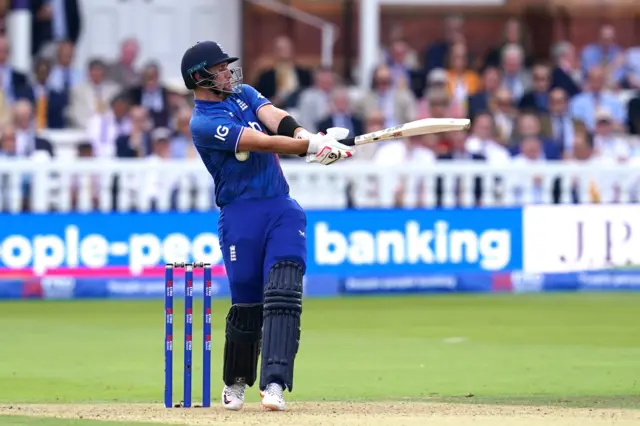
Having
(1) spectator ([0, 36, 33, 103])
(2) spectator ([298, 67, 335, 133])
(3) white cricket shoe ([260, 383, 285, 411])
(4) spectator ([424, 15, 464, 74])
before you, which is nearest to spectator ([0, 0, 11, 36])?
(1) spectator ([0, 36, 33, 103])

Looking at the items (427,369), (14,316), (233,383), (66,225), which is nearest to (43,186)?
(66,225)

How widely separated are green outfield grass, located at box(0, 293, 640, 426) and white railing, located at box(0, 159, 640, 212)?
3.87ft

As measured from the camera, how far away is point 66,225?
17984 mm

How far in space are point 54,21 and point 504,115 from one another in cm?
620

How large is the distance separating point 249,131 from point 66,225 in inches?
349

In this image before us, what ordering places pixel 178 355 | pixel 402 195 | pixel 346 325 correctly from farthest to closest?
pixel 402 195 < pixel 346 325 < pixel 178 355

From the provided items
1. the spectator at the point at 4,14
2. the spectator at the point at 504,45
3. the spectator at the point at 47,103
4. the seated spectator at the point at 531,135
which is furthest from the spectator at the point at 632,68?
the spectator at the point at 4,14

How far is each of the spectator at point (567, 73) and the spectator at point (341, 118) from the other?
3.69 metres

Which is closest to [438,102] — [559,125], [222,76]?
[559,125]

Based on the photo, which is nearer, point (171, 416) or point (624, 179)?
point (171, 416)

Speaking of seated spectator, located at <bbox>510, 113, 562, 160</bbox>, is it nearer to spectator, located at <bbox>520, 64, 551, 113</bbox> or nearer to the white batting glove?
spectator, located at <bbox>520, 64, 551, 113</bbox>

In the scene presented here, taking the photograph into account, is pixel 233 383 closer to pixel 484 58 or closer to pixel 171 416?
pixel 171 416

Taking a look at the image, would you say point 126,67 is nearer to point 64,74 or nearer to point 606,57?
point 64,74

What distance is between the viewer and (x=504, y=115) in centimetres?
2119
